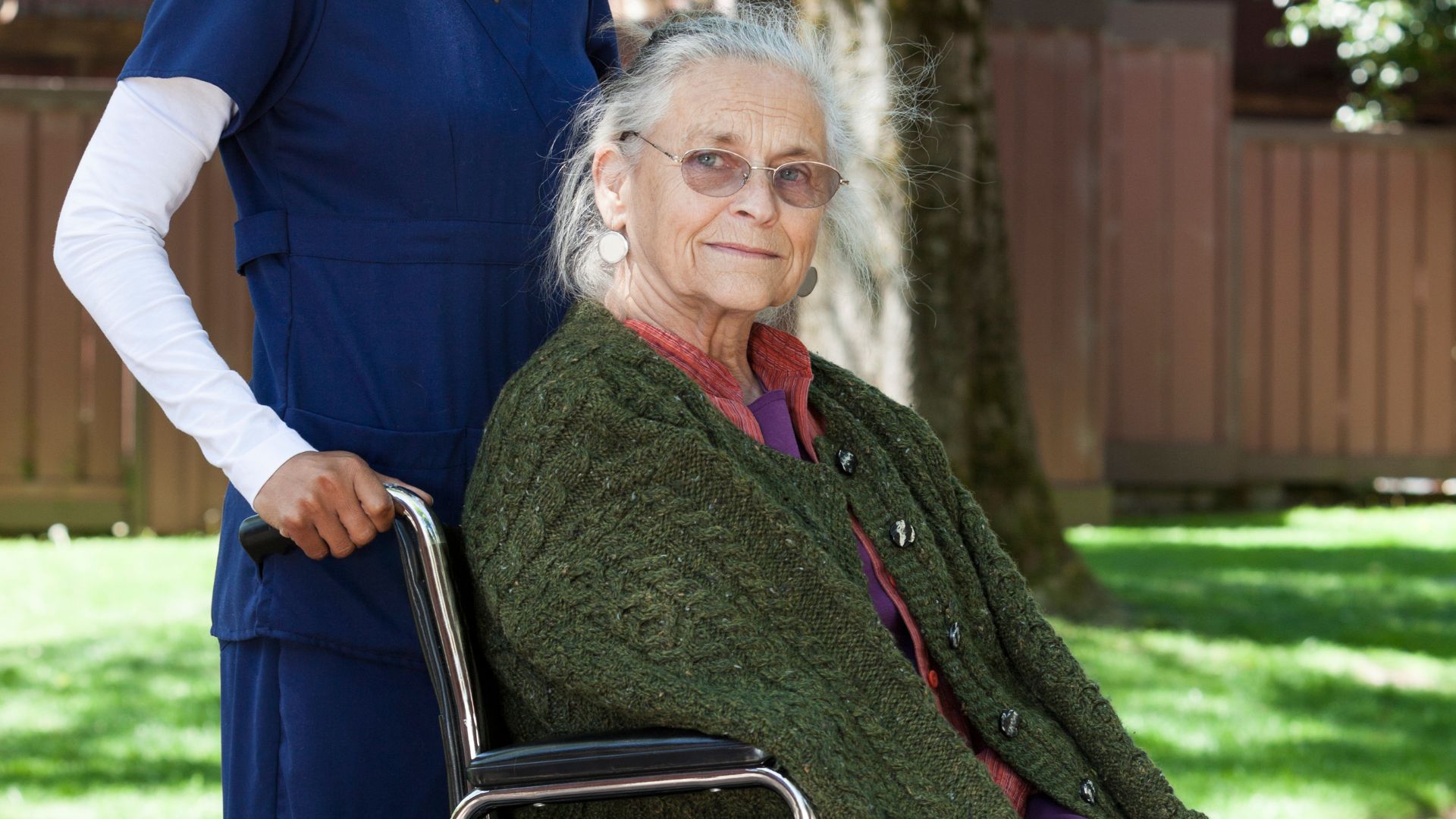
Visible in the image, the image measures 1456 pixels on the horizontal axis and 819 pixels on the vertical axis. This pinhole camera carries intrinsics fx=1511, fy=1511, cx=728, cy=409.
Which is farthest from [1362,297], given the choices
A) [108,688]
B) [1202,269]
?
[108,688]

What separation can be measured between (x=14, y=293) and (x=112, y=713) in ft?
12.4

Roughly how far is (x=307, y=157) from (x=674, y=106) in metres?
0.46

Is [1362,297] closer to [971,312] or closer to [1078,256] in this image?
[1078,256]

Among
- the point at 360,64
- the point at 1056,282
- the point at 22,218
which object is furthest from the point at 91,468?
the point at 360,64

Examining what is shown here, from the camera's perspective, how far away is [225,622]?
5.79 ft

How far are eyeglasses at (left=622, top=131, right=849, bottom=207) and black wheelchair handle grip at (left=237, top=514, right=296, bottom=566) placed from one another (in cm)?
66

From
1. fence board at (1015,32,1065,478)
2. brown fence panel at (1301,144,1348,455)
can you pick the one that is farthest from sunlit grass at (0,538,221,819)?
brown fence panel at (1301,144,1348,455)

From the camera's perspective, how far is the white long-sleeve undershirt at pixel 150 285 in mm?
1604

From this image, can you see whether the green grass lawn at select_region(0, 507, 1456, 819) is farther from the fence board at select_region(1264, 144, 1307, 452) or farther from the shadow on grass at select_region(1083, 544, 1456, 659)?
the fence board at select_region(1264, 144, 1307, 452)

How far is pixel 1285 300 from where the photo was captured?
9250 mm

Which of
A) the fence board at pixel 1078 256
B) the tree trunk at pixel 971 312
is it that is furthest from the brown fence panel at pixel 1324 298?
the tree trunk at pixel 971 312

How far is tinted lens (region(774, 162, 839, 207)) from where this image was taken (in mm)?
1918

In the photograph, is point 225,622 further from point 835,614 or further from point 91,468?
point 91,468

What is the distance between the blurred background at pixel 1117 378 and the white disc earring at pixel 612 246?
0.41m
